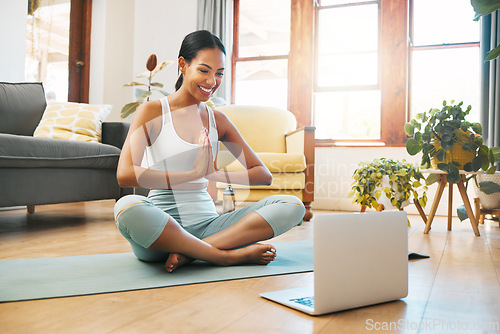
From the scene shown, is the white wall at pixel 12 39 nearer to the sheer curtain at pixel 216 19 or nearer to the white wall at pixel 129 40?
the white wall at pixel 129 40

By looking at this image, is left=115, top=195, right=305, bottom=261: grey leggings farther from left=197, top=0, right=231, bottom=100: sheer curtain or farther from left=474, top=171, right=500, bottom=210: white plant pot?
left=197, top=0, right=231, bottom=100: sheer curtain

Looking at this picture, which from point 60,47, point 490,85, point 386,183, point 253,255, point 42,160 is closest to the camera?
point 253,255

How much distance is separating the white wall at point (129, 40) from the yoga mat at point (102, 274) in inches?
137

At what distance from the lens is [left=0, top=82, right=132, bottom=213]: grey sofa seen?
2.12m

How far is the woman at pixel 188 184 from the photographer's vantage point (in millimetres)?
1316

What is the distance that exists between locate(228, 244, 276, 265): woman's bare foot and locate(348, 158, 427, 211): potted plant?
4.92ft

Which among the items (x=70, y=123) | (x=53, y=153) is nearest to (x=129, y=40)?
(x=70, y=123)

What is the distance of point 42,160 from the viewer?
227 centimetres

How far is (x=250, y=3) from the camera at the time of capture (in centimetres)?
486

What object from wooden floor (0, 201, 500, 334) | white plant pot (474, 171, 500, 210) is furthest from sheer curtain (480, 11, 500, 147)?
wooden floor (0, 201, 500, 334)

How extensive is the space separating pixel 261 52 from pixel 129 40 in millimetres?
1561

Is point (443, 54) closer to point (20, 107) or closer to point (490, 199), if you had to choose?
point (490, 199)

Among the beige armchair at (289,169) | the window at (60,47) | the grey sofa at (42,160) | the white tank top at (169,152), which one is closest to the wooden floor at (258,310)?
the white tank top at (169,152)

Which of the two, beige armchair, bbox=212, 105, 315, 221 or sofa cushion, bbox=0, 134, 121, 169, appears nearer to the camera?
sofa cushion, bbox=0, 134, 121, 169
